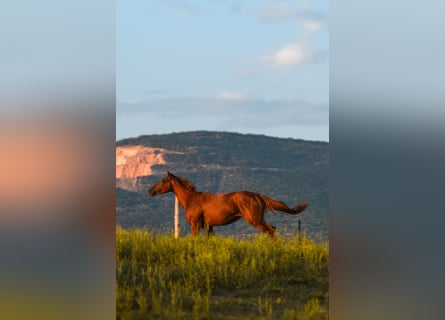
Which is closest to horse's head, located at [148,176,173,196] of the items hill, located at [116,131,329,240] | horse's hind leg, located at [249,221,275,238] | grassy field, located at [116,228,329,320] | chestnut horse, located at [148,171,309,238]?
chestnut horse, located at [148,171,309,238]

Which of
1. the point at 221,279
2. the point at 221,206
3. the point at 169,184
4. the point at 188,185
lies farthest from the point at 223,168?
the point at 221,279

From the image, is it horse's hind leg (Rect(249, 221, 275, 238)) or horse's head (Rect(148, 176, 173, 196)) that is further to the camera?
horse's head (Rect(148, 176, 173, 196))

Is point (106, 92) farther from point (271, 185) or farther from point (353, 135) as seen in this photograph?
point (271, 185)

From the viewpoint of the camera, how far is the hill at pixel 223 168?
955 centimetres

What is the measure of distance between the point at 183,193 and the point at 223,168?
2157 mm

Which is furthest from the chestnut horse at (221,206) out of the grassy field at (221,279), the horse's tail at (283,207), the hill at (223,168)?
the hill at (223,168)

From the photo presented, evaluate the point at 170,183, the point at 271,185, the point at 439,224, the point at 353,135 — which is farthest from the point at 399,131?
the point at 271,185

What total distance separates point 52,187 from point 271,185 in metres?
5.80

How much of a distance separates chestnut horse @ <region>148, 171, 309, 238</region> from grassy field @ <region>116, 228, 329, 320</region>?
30.5 inches

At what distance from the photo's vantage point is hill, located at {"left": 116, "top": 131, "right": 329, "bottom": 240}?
9.55m

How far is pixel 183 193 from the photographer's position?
7512 mm

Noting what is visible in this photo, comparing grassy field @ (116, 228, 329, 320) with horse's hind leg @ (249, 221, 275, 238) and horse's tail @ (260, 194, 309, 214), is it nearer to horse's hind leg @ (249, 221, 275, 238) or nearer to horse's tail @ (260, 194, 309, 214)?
horse's hind leg @ (249, 221, 275, 238)

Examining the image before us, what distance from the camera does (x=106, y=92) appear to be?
4133 mm

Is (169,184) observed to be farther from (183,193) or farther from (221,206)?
(221,206)
